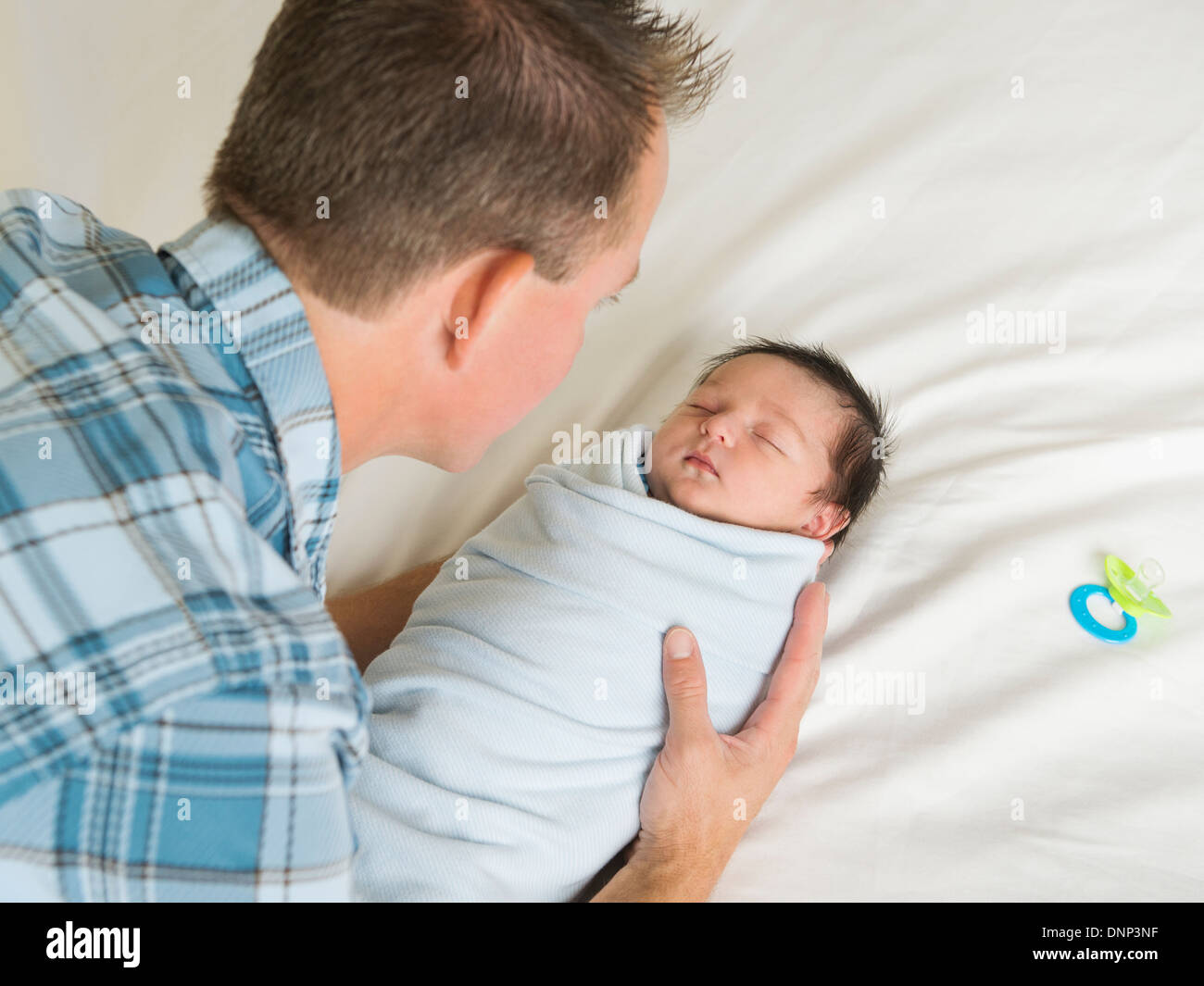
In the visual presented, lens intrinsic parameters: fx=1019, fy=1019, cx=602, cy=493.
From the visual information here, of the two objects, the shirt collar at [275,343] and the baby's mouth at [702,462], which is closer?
the shirt collar at [275,343]

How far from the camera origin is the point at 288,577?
81 cm

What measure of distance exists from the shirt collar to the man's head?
0.03 meters

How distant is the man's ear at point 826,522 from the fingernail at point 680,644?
0.31m

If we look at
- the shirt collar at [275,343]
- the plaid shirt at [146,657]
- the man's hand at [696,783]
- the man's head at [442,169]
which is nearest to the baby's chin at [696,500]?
the man's hand at [696,783]

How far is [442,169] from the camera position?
0.93 metres

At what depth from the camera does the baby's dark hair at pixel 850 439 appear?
58.5 inches

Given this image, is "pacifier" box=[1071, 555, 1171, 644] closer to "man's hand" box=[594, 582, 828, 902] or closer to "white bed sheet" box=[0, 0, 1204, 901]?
"white bed sheet" box=[0, 0, 1204, 901]

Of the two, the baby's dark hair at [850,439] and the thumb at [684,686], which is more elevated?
the baby's dark hair at [850,439]

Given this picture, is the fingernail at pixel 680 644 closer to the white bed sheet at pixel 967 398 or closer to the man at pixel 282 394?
the man at pixel 282 394

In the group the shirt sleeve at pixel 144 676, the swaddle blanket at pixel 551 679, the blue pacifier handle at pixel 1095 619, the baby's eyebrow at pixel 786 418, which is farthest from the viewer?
the baby's eyebrow at pixel 786 418

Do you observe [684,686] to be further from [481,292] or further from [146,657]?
[146,657]

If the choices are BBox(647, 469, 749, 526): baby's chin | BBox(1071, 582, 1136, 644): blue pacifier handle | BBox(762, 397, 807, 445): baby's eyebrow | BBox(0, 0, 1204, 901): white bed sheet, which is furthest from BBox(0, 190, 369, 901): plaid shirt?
BBox(1071, 582, 1136, 644): blue pacifier handle
